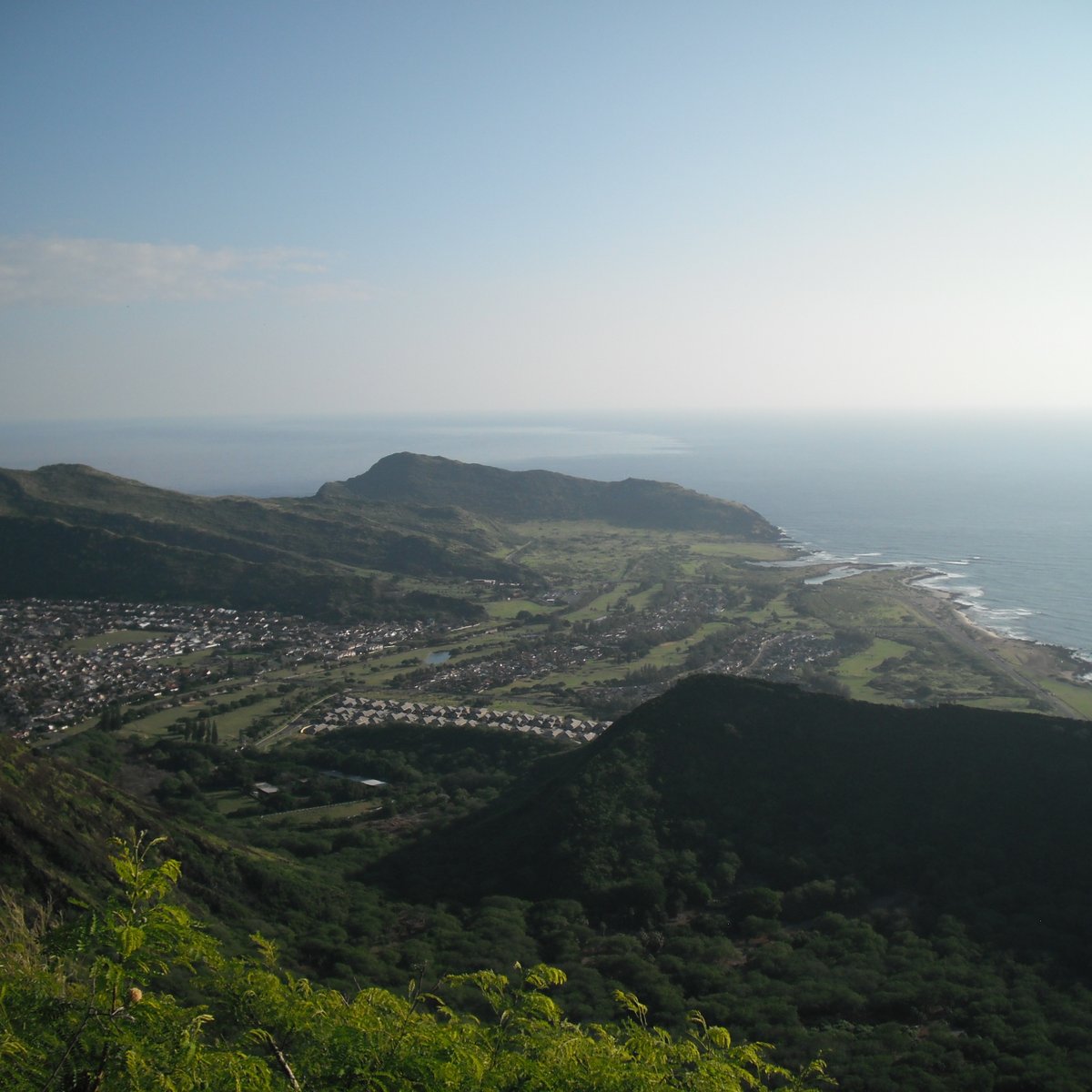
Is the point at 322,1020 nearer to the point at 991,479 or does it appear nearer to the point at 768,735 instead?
the point at 768,735

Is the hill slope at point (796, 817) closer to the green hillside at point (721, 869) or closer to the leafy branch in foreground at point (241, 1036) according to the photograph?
the green hillside at point (721, 869)

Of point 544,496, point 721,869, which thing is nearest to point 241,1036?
point 721,869

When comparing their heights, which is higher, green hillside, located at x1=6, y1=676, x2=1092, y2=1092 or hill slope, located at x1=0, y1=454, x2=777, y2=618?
hill slope, located at x1=0, y1=454, x2=777, y2=618

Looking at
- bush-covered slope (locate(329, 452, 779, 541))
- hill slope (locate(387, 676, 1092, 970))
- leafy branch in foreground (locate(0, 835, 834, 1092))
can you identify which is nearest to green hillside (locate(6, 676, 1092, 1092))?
hill slope (locate(387, 676, 1092, 970))

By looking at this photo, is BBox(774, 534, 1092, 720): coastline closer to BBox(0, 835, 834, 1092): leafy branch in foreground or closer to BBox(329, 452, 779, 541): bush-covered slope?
BBox(329, 452, 779, 541): bush-covered slope

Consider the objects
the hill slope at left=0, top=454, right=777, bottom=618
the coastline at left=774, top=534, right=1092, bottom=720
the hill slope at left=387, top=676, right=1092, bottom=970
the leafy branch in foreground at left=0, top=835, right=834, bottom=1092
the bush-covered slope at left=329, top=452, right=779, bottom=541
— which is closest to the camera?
the leafy branch in foreground at left=0, top=835, right=834, bottom=1092

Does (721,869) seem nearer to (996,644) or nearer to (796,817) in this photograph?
(796,817)

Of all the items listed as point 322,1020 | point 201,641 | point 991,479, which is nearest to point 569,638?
point 201,641

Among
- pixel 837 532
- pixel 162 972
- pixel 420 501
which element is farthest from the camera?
pixel 420 501
